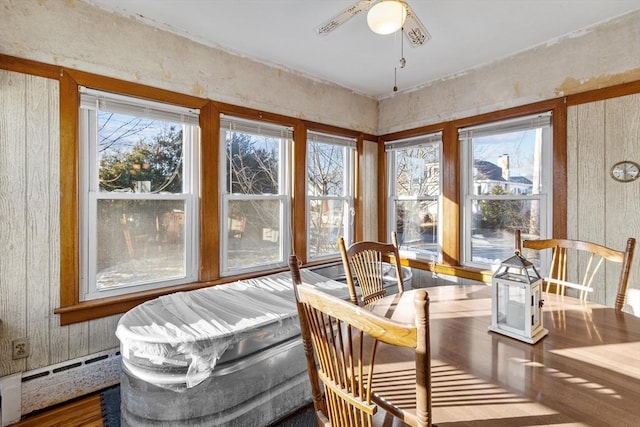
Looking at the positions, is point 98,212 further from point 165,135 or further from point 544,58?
point 544,58

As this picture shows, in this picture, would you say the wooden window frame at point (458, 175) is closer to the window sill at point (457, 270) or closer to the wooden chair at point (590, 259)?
the window sill at point (457, 270)

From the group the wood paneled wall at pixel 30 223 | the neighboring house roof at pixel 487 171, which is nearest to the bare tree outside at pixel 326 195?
the neighboring house roof at pixel 487 171

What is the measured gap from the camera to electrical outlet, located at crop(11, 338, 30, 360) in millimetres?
1880

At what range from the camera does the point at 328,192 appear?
3604 mm

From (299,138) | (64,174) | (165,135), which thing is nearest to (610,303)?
(299,138)

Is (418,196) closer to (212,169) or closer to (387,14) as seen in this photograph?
(212,169)

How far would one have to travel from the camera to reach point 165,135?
2.49 metres

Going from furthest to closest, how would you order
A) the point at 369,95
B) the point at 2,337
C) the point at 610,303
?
the point at 369,95
the point at 610,303
the point at 2,337

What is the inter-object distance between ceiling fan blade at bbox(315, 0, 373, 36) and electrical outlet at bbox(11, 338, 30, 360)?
8.41 ft

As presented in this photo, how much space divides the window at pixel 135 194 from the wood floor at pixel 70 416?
25.9 inches

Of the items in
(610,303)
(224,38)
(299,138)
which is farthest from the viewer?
(299,138)

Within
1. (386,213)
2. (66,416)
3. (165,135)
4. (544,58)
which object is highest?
(544,58)

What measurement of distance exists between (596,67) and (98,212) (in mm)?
3754

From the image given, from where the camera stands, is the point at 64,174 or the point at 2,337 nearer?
the point at 2,337
